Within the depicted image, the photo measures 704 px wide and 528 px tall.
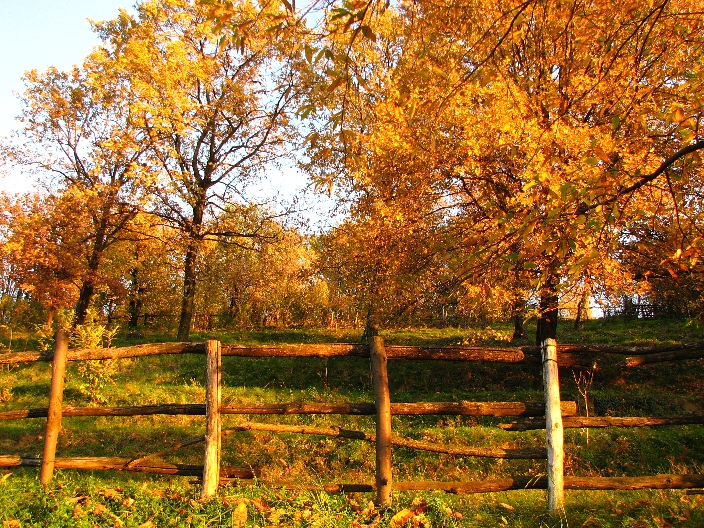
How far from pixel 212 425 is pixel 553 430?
3.28 m

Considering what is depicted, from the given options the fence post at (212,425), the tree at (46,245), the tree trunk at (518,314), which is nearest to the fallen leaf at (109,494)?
the fence post at (212,425)

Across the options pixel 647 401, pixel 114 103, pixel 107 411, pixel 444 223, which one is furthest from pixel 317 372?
pixel 114 103

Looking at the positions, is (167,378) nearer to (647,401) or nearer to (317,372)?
(317,372)

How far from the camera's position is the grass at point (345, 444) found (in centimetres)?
451

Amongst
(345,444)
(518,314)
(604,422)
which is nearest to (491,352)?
(604,422)

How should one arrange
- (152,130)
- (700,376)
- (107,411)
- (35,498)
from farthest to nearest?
(152,130), (700,376), (107,411), (35,498)

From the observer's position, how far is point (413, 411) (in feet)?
16.7

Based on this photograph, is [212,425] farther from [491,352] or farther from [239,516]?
[491,352]

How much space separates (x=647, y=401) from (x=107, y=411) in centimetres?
1096

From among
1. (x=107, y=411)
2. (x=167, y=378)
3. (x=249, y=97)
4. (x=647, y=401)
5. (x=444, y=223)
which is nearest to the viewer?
(x=107, y=411)

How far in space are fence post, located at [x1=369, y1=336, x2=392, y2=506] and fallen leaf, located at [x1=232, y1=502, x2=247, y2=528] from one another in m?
1.22

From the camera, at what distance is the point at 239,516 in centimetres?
431

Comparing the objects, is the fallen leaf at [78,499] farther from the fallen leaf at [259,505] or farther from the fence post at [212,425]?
the fallen leaf at [259,505]

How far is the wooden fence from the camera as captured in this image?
185 inches
